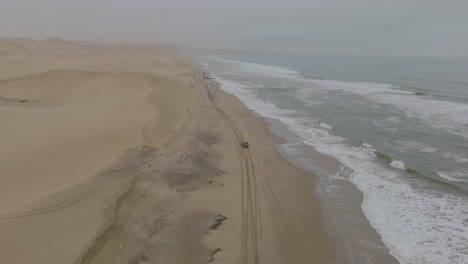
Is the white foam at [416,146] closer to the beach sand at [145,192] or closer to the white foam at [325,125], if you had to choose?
the white foam at [325,125]

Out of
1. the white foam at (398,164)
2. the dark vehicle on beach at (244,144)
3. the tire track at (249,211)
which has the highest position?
the white foam at (398,164)

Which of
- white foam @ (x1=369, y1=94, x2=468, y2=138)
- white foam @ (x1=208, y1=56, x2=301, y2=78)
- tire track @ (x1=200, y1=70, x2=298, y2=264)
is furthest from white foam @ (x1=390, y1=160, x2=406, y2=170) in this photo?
white foam @ (x1=208, y1=56, x2=301, y2=78)

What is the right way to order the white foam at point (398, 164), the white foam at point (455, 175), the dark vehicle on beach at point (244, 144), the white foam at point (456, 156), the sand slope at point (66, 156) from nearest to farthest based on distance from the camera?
the sand slope at point (66, 156) < the white foam at point (455, 175) < the white foam at point (398, 164) < the white foam at point (456, 156) < the dark vehicle on beach at point (244, 144)

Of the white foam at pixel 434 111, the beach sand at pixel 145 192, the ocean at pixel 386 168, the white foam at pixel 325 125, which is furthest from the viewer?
the white foam at pixel 434 111

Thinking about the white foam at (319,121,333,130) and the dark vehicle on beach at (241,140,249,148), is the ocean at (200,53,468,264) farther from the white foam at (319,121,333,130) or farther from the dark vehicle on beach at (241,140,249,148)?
the dark vehicle on beach at (241,140,249,148)

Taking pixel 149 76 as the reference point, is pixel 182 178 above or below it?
below

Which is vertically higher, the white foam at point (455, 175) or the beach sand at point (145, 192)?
the white foam at point (455, 175)

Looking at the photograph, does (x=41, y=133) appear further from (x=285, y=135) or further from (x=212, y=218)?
(x=285, y=135)

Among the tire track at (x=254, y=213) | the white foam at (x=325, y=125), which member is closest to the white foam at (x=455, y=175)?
the tire track at (x=254, y=213)

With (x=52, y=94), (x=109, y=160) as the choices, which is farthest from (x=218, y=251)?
(x=52, y=94)

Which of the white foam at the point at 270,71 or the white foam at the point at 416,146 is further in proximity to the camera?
the white foam at the point at 270,71
